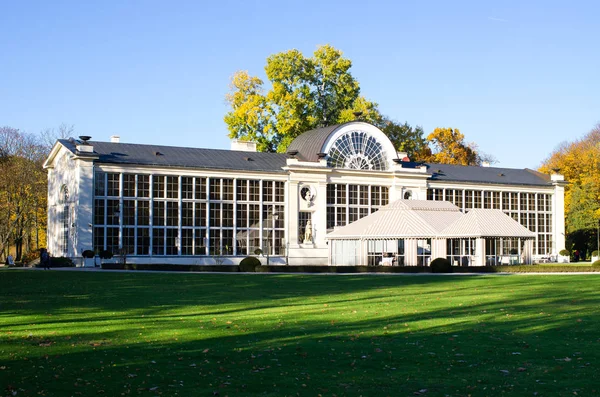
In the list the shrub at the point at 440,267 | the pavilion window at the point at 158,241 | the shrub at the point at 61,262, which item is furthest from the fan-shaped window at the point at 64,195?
the shrub at the point at 440,267

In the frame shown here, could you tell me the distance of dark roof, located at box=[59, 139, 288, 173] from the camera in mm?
57500

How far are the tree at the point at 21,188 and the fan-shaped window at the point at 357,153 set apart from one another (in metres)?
25.9

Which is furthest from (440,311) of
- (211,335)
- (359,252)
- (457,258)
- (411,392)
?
(457,258)

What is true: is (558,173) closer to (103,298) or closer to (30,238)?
(30,238)

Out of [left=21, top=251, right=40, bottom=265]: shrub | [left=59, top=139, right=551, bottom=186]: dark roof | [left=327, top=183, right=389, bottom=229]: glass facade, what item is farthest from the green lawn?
[left=327, top=183, right=389, bottom=229]: glass facade

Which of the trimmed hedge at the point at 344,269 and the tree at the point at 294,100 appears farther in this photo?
the tree at the point at 294,100

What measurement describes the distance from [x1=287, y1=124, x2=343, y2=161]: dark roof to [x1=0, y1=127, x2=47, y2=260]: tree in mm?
22583

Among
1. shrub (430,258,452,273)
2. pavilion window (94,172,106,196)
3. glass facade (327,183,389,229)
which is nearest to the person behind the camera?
shrub (430,258,452,273)

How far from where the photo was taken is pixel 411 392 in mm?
9773

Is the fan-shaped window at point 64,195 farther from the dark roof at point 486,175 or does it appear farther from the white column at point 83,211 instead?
the dark roof at point 486,175

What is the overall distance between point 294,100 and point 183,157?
48.5 ft

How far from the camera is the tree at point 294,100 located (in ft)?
235

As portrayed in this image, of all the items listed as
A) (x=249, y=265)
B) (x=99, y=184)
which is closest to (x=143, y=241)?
(x=99, y=184)

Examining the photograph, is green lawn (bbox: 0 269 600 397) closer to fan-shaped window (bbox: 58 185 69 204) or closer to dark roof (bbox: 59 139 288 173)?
dark roof (bbox: 59 139 288 173)
